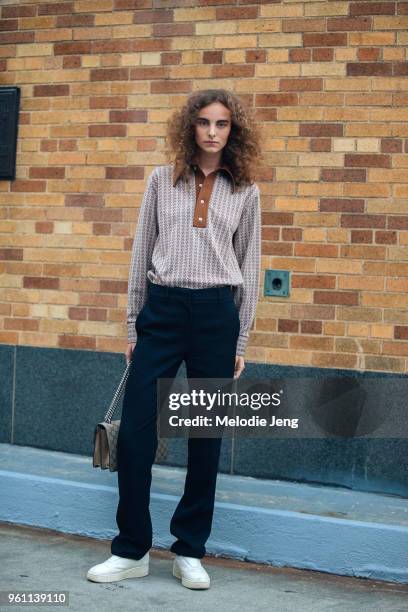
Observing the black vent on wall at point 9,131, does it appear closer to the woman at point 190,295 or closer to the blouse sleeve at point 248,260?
the woman at point 190,295

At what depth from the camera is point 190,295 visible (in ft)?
12.2

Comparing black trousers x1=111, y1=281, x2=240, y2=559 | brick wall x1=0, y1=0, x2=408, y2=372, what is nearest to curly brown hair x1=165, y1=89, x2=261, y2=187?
black trousers x1=111, y1=281, x2=240, y2=559

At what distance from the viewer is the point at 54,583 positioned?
3.74 metres

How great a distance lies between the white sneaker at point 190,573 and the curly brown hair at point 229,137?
1514mm

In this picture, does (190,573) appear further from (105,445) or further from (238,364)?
(238,364)

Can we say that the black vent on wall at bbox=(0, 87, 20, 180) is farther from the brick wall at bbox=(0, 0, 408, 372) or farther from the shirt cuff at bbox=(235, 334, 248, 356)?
the shirt cuff at bbox=(235, 334, 248, 356)

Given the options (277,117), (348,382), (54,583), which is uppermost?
(277,117)

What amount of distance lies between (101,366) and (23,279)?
26.6 inches

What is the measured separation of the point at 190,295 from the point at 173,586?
1.14m

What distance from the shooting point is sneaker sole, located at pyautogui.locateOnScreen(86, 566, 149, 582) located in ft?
→ 12.4

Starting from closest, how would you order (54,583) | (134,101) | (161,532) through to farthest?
(54,583) < (161,532) < (134,101)

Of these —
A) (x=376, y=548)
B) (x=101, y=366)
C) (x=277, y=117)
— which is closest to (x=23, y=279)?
(x=101, y=366)

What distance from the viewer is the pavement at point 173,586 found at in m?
3.59

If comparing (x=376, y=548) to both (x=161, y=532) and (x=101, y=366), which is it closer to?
(x=161, y=532)
